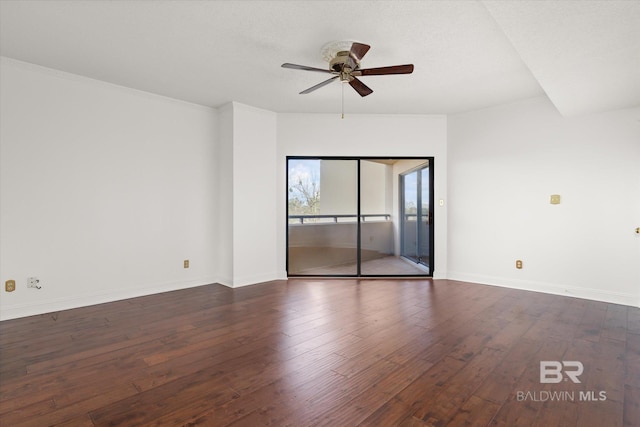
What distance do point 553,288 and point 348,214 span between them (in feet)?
9.92

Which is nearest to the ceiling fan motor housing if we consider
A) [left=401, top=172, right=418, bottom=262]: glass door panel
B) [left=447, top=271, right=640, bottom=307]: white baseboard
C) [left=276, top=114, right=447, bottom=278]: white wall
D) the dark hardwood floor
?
[left=276, top=114, right=447, bottom=278]: white wall

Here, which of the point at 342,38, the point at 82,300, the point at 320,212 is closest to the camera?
the point at 342,38

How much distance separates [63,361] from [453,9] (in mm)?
3933

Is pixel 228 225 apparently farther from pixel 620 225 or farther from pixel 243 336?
pixel 620 225

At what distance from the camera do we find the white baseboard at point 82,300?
3.41 meters

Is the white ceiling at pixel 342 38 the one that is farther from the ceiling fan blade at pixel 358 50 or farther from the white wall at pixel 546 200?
the white wall at pixel 546 200

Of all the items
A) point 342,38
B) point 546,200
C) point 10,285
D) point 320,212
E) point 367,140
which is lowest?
point 10,285

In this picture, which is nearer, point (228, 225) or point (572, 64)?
point (572, 64)

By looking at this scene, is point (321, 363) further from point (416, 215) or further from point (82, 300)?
point (416, 215)

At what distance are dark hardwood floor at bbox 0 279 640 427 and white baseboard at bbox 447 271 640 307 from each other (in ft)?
0.68

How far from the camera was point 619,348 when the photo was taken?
8.91ft

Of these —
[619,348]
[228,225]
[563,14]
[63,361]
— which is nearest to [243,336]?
[63,361]

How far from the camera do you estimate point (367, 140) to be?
5367mm

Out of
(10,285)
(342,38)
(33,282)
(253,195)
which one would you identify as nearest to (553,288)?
(342,38)
